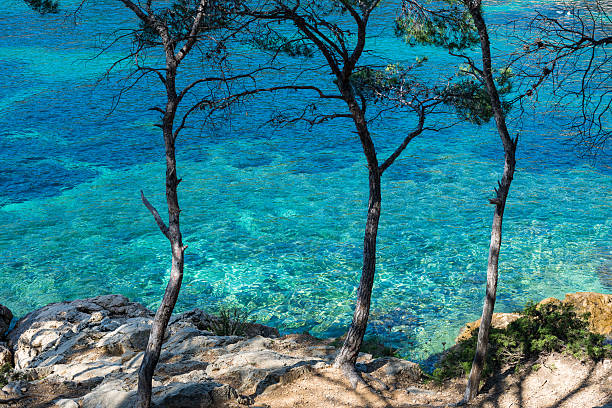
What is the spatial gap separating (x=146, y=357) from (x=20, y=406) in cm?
222

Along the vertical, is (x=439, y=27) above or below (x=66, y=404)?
above

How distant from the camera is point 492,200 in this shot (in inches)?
269

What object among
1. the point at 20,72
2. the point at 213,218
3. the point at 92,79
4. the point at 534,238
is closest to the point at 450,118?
the point at 534,238

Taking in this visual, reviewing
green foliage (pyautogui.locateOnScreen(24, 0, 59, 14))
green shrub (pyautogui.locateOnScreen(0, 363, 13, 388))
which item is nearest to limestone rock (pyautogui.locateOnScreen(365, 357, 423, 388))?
green shrub (pyautogui.locateOnScreen(0, 363, 13, 388))

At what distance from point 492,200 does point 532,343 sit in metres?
2.96

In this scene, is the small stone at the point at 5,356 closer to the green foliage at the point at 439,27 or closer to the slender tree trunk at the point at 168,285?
the slender tree trunk at the point at 168,285

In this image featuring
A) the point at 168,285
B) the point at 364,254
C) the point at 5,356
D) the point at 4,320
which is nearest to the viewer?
the point at 168,285

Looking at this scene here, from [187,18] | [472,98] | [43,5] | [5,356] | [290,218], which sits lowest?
[5,356]

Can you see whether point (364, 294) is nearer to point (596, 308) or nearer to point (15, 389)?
point (15, 389)

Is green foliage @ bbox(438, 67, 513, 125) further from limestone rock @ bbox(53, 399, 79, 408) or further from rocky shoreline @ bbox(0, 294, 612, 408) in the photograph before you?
limestone rock @ bbox(53, 399, 79, 408)

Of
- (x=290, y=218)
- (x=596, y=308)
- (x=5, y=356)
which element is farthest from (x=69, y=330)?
(x=596, y=308)

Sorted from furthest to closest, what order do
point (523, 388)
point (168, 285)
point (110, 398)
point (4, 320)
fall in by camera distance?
point (4, 320), point (523, 388), point (110, 398), point (168, 285)

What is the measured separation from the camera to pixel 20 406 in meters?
7.30

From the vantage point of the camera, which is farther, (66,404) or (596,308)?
(596,308)
